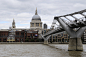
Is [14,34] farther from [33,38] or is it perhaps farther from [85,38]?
[85,38]

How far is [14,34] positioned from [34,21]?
5012cm

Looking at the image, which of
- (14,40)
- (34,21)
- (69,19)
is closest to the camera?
(69,19)

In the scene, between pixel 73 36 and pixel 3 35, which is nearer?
pixel 73 36

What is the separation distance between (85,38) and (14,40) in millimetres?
44707

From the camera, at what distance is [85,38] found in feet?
448

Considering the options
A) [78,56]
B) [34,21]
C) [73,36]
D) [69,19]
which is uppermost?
[34,21]

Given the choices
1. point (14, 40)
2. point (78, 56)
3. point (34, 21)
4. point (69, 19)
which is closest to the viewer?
point (78, 56)

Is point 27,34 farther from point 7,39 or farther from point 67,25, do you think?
point 67,25

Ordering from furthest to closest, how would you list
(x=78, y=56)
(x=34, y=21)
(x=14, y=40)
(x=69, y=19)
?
(x=34, y=21)
(x=14, y=40)
(x=69, y=19)
(x=78, y=56)

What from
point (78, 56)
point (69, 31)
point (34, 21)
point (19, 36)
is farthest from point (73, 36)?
point (34, 21)

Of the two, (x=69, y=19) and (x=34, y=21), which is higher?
(x=34, y=21)

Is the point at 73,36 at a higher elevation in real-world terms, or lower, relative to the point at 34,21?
lower

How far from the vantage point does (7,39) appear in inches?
5226

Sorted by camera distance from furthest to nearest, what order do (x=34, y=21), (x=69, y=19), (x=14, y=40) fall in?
(x=34, y=21) → (x=14, y=40) → (x=69, y=19)
